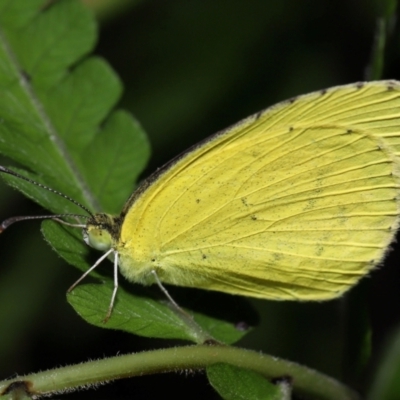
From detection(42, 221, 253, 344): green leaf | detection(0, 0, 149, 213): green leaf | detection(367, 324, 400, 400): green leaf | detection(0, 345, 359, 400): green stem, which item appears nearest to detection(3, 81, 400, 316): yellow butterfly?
detection(42, 221, 253, 344): green leaf

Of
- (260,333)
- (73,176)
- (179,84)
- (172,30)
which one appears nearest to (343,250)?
(260,333)

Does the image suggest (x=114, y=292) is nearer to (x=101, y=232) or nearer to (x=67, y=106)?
(x=101, y=232)

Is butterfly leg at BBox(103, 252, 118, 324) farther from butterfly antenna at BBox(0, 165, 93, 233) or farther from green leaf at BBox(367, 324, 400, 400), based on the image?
green leaf at BBox(367, 324, 400, 400)

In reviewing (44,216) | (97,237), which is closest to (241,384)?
(97,237)

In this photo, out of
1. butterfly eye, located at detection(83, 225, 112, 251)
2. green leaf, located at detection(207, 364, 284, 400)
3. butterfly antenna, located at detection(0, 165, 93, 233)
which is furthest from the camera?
butterfly eye, located at detection(83, 225, 112, 251)

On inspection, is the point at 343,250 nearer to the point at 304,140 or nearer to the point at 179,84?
the point at 304,140

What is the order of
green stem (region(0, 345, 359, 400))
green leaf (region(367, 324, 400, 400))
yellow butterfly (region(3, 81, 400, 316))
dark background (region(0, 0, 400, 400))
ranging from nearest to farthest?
green leaf (region(367, 324, 400, 400)) < green stem (region(0, 345, 359, 400)) < yellow butterfly (region(3, 81, 400, 316)) < dark background (region(0, 0, 400, 400))
